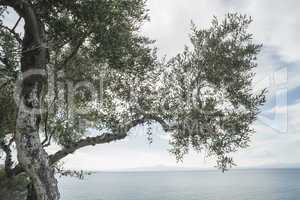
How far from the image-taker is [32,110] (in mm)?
16109

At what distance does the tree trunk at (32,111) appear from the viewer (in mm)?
15484

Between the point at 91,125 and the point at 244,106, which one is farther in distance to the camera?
the point at 91,125

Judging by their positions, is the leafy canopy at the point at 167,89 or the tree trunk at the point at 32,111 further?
the leafy canopy at the point at 167,89

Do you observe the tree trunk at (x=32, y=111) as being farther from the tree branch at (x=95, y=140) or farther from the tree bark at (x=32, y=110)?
the tree branch at (x=95, y=140)

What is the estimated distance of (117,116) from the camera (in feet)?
76.3

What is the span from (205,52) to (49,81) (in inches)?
379

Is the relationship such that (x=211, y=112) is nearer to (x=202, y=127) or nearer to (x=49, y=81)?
(x=202, y=127)

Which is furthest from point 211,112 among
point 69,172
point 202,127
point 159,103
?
point 69,172

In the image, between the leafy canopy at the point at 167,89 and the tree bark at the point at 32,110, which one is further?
the leafy canopy at the point at 167,89

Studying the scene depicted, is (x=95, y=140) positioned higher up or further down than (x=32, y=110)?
further down

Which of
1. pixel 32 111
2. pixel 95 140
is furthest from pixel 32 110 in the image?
pixel 95 140

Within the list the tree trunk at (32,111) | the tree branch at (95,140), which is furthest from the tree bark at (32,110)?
the tree branch at (95,140)

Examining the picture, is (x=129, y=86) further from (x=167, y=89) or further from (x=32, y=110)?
(x=32, y=110)

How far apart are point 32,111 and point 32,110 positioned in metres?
0.08
